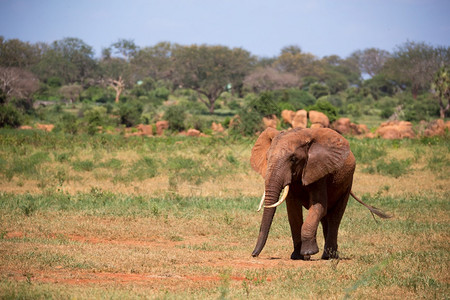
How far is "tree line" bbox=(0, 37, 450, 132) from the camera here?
48.1 m

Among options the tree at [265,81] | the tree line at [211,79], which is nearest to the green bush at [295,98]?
the tree line at [211,79]

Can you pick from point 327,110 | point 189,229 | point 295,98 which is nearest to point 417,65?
point 295,98

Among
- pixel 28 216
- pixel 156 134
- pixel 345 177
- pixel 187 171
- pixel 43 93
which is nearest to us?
pixel 345 177

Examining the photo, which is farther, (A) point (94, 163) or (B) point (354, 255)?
(A) point (94, 163)

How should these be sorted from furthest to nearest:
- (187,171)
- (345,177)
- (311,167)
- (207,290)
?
(187,171)
(345,177)
(311,167)
(207,290)

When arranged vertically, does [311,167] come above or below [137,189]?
above

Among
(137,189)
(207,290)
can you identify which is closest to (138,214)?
(137,189)

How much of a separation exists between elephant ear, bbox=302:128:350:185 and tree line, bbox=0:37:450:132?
28898 mm

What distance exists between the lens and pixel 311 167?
7902 mm

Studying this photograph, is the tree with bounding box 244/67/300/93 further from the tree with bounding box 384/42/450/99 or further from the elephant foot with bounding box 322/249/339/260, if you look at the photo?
the elephant foot with bounding box 322/249/339/260

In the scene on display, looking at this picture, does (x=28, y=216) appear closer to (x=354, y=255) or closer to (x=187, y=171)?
(x=354, y=255)

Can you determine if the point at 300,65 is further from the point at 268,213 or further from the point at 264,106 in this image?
the point at 268,213

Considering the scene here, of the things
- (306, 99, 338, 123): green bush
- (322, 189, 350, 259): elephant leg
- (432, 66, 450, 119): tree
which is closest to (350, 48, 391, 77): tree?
(432, 66, 450, 119): tree

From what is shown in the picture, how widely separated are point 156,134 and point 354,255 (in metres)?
27.1
